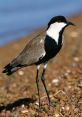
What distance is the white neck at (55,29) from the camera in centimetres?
1070

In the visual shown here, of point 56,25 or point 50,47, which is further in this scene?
point 50,47

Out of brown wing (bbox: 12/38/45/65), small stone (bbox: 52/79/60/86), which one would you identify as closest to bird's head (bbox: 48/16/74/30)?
brown wing (bbox: 12/38/45/65)

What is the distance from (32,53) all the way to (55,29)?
0.72 metres

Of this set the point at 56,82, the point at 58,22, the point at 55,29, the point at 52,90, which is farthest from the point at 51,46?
the point at 56,82

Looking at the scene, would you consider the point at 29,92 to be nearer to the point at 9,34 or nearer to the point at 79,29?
the point at 79,29

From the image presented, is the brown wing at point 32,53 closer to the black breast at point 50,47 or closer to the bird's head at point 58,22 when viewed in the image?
the black breast at point 50,47

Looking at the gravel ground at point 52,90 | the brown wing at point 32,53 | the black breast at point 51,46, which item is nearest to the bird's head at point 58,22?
the black breast at point 51,46

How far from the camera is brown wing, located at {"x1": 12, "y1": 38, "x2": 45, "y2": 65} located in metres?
11.0

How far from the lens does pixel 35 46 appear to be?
36.2 ft

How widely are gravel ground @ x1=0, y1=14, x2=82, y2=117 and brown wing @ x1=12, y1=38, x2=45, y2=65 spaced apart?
0.80 metres

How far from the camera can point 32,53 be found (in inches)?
438

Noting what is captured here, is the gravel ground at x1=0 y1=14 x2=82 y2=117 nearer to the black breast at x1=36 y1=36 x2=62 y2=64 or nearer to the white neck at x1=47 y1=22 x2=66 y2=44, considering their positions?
the black breast at x1=36 y1=36 x2=62 y2=64

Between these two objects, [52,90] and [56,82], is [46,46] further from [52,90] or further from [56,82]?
[56,82]

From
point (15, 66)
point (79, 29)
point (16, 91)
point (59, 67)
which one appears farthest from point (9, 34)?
point (15, 66)
